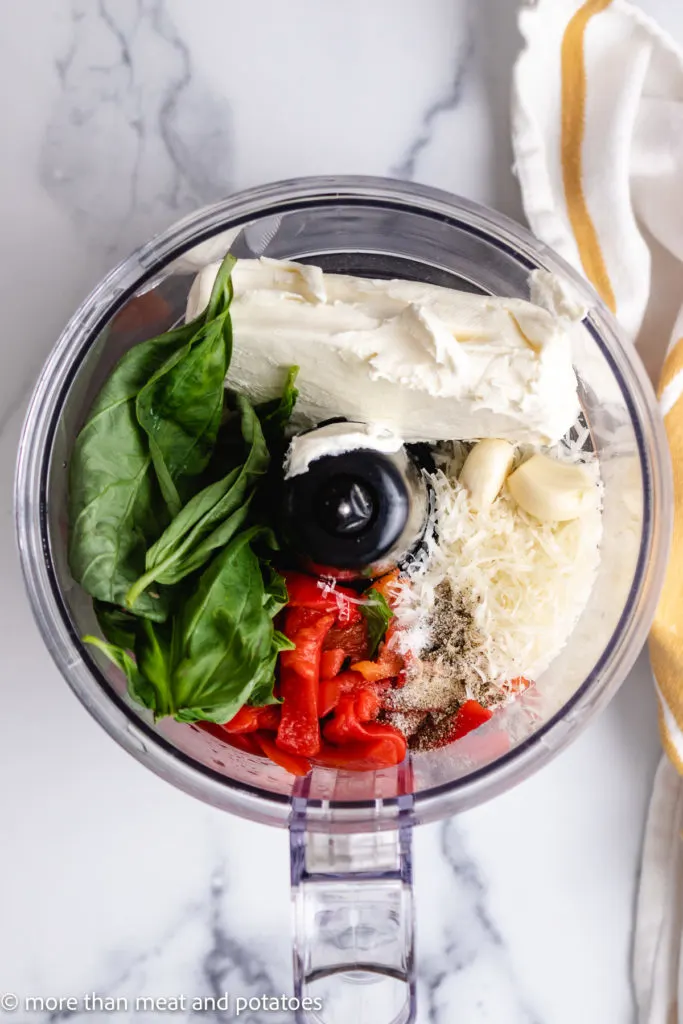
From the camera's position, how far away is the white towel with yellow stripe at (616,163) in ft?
2.94

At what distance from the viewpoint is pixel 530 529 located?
81 centimetres

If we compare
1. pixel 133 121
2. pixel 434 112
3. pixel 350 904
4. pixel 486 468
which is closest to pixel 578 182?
pixel 434 112

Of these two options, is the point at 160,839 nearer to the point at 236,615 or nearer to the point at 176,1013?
the point at 176,1013

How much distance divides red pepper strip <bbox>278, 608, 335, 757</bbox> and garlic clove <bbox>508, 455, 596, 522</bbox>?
196mm

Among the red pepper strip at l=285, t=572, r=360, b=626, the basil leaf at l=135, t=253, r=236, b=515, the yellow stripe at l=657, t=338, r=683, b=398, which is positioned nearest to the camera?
the basil leaf at l=135, t=253, r=236, b=515

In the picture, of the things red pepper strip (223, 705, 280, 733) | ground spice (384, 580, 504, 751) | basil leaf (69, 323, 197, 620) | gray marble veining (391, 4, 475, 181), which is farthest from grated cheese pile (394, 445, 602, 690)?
gray marble veining (391, 4, 475, 181)

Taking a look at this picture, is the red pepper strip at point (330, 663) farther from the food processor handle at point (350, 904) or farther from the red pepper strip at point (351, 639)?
the food processor handle at point (350, 904)

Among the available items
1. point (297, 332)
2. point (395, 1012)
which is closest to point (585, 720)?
point (395, 1012)

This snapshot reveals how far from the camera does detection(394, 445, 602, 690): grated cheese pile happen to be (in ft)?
2.62

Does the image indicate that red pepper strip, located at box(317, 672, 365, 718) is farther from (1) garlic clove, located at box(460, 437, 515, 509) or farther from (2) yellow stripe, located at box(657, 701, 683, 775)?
(2) yellow stripe, located at box(657, 701, 683, 775)

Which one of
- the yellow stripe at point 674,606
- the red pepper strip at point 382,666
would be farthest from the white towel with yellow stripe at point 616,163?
the red pepper strip at point 382,666

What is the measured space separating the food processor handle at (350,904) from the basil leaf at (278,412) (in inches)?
13.3

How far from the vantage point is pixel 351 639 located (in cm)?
81

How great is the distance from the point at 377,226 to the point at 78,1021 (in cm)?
88
